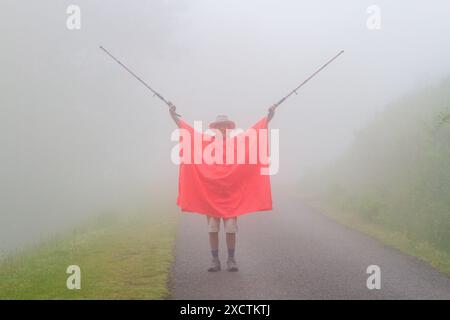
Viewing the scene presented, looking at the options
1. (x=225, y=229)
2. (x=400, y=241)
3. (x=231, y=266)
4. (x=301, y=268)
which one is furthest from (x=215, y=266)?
(x=400, y=241)

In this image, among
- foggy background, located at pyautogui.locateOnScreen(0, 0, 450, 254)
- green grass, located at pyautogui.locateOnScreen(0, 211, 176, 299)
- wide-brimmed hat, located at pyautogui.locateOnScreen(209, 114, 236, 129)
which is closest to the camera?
green grass, located at pyautogui.locateOnScreen(0, 211, 176, 299)

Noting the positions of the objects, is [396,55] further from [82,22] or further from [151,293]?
[151,293]

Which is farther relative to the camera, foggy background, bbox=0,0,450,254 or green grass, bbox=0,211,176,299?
foggy background, bbox=0,0,450,254

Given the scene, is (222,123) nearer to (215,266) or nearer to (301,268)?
(215,266)

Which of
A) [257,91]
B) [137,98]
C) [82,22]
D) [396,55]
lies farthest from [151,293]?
[257,91]

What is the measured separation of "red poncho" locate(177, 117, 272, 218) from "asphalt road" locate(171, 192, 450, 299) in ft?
4.27

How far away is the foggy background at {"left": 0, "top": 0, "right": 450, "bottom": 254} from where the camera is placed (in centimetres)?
2744

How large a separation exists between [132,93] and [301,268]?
27638 mm

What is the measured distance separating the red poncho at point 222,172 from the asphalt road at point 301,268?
51.3 inches

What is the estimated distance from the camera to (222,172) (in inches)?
381

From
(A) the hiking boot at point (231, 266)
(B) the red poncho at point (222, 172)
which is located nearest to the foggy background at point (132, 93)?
(B) the red poncho at point (222, 172)

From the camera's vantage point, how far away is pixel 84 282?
28.3ft

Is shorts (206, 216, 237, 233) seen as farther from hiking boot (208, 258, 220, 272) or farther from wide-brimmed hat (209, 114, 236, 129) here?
wide-brimmed hat (209, 114, 236, 129)

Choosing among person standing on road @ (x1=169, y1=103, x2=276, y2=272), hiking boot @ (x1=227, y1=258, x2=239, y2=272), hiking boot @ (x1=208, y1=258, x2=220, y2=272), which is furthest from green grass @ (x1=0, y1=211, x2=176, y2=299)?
hiking boot @ (x1=227, y1=258, x2=239, y2=272)
